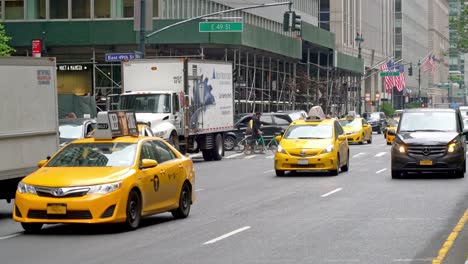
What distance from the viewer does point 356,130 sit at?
55812 millimetres

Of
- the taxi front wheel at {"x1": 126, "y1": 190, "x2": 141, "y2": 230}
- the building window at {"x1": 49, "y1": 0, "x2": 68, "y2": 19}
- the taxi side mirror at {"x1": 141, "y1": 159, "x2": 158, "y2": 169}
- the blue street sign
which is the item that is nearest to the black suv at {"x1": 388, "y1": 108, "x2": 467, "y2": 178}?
the taxi side mirror at {"x1": 141, "y1": 159, "x2": 158, "y2": 169}

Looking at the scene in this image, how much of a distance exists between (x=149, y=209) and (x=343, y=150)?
1544cm

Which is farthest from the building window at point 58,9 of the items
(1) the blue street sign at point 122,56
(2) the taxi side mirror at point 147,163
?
(2) the taxi side mirror at point 147,163

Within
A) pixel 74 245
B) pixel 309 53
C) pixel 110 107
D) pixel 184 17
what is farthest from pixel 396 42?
pixel 74 245

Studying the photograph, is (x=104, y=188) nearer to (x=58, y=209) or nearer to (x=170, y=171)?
(x=58, y=209)

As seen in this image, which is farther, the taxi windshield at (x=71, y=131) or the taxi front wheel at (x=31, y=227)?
the taxi windshield at (x=71, y=131)

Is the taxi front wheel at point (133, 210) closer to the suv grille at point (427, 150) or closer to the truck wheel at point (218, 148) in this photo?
the suv grille at point (427, 150)

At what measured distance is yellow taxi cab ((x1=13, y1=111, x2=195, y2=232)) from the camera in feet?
49.2

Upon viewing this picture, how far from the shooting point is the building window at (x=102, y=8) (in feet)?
213

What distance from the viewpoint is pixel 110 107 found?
36625 millimetres

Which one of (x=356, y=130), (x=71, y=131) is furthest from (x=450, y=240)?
(x=356, y=130)

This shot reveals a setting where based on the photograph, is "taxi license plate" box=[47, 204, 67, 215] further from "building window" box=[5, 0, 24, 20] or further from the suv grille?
"building window" box=[5, 0, 24, 20]

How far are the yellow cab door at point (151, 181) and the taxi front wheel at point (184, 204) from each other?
92cm

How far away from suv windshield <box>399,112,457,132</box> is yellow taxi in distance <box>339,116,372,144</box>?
26.5 metres
